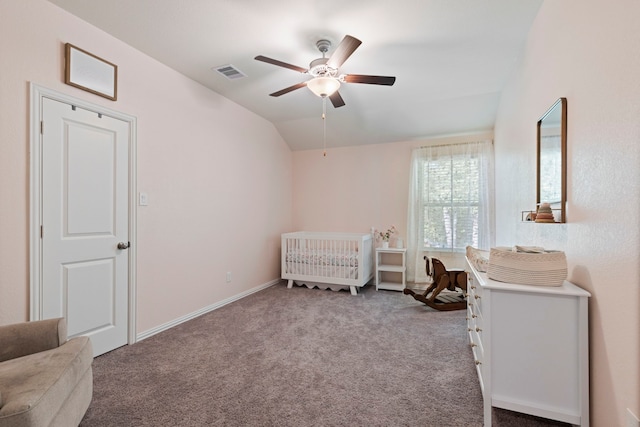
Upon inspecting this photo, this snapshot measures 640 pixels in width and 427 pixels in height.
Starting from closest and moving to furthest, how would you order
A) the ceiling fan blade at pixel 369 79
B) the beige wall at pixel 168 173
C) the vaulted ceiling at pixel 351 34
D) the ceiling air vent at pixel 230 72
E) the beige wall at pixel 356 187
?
the beige wall at pixel 168 173, the vaulted ceiling at pixel 351 34, the ceiling fan blade at pixel 369 79, the ceiling air vent at pixel 230 72, the beige wall at pixel 356 187

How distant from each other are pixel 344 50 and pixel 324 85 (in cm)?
38

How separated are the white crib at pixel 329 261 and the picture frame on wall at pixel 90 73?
9.11 feet

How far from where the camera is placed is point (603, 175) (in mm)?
1275

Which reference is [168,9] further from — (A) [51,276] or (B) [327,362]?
(B) [327,362]

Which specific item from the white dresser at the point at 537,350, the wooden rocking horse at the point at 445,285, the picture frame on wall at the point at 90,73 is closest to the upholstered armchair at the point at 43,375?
the picture frame on wall at the point at 90,73

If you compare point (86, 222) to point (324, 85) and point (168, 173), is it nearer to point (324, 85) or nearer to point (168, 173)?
point (168, 173)

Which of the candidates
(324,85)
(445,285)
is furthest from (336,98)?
(445,285)

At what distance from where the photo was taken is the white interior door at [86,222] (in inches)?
82.1

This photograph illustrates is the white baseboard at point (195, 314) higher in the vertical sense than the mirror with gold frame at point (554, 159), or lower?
lower

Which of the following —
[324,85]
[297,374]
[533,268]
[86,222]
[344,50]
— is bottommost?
[297,374]

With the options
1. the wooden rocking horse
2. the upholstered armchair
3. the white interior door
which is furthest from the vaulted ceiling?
the upholstered armchair

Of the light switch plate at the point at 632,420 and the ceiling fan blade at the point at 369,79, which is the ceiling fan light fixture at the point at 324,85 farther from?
the light switch plate at the point at 632,420

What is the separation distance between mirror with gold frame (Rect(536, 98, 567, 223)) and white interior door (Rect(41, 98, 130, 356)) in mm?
3150

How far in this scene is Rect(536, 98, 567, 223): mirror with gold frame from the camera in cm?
164
